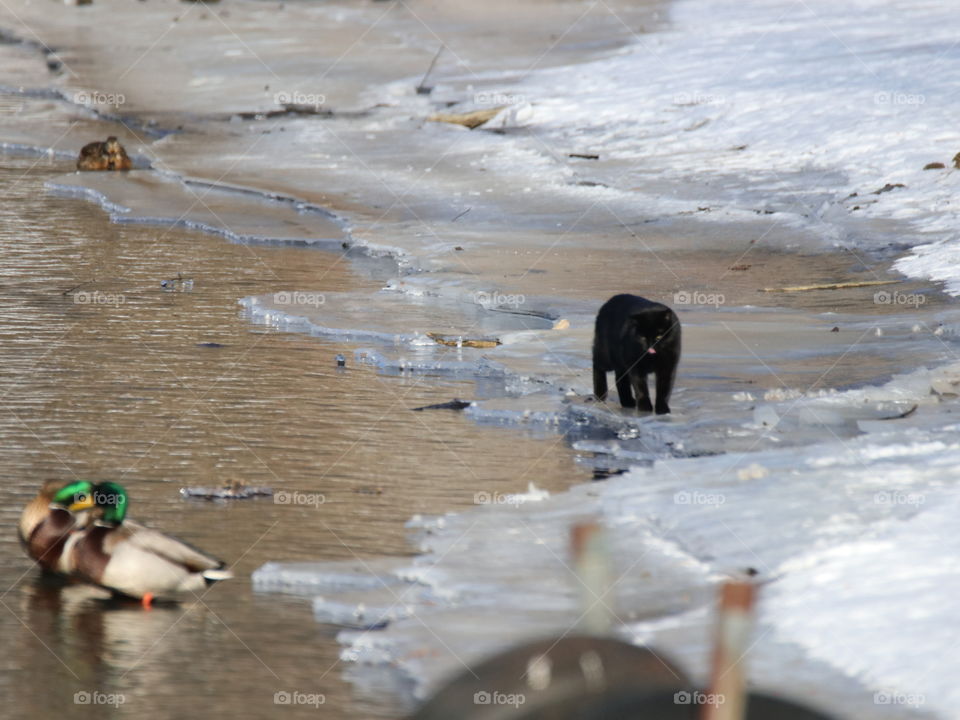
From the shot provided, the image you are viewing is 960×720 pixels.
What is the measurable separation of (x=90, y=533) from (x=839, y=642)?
2.67 meters

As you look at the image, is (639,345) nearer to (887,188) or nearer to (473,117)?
(887,188)

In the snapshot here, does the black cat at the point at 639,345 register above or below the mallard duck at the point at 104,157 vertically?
below

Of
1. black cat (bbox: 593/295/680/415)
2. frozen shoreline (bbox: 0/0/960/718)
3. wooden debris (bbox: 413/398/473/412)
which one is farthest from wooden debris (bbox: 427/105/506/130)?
→ black cat (bbox: 593/295/680/415)

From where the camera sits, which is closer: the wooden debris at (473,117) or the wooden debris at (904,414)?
the wooden debris at (904,414)

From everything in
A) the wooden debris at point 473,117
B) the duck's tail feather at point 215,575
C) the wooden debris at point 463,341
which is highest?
the wooden debris at point 473,117

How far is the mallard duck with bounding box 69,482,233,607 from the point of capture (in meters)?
4.90

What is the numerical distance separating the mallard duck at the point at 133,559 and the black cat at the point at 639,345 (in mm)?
2792

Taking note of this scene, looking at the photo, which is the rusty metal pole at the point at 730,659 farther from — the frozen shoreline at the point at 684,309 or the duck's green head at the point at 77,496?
the duck's green head at the point at 77,496

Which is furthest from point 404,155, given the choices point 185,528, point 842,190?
point 185,528

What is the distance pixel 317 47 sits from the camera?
97.8 feet

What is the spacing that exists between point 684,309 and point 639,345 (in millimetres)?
3150

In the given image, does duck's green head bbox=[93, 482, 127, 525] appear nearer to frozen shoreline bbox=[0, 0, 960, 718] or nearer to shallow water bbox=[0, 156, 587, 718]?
shallow water bbox=[0, 156, 587, 718]

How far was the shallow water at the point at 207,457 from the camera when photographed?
4328 mm

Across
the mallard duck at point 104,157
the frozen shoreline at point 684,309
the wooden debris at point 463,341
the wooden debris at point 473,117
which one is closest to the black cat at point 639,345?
the frozen shoreline at point 684,309
